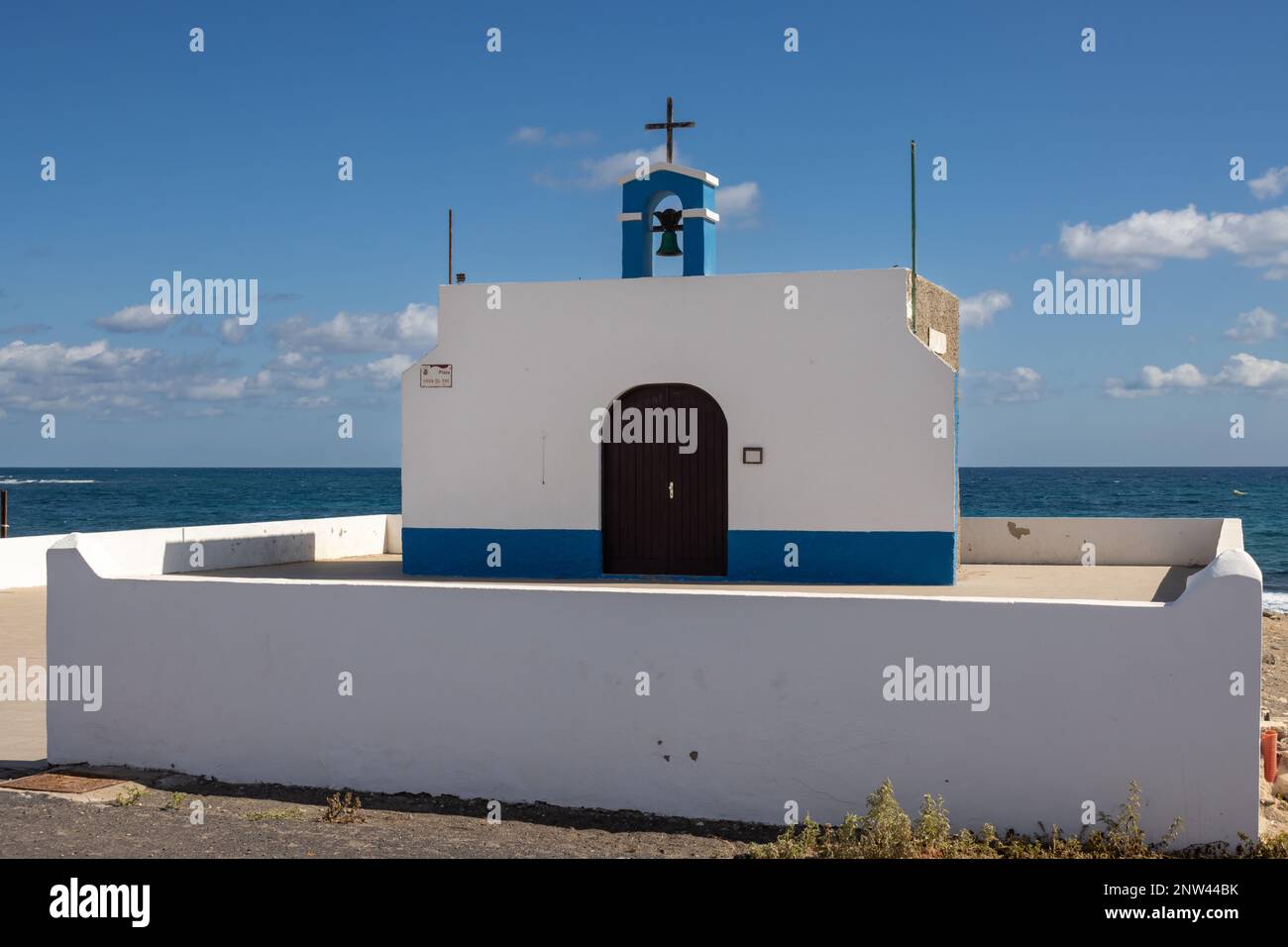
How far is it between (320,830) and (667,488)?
18.8 ft

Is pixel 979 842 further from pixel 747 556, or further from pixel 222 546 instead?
pixel 222 546

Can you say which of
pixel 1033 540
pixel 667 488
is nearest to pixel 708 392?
pixel 667 488

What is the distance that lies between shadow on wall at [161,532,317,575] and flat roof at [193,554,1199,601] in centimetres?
13

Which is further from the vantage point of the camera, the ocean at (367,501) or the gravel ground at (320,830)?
the ocean at (367,501)

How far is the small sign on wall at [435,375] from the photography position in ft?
45.4

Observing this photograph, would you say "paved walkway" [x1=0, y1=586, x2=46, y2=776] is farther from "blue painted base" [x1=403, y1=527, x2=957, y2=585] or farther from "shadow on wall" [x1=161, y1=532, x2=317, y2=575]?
"blue painted base" [x1=403, y1=527, x2=957, y2=585]

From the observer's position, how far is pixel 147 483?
111375 millimetres

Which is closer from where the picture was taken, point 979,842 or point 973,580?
point 979,842

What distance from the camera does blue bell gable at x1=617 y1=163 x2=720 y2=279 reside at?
1341cm

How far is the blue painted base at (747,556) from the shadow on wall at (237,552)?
2397 millimetres

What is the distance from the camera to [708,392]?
13.2 m
